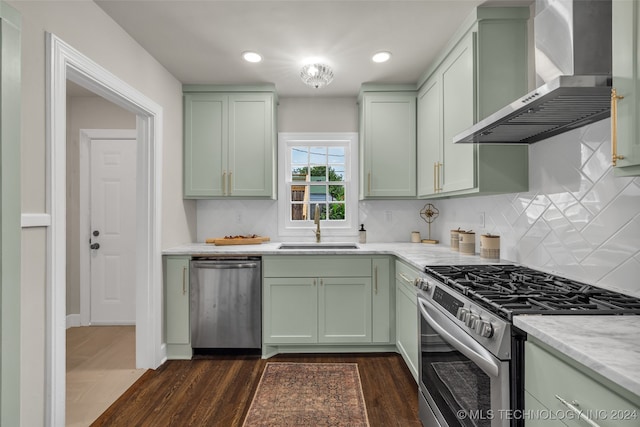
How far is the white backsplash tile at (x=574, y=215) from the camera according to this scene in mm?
1455

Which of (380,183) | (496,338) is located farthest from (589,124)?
(380,183)

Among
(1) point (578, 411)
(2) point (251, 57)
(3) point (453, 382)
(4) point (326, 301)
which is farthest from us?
(4) point (326, 301)

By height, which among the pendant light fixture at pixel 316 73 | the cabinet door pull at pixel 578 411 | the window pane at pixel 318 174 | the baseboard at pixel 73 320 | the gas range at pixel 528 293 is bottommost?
the baseboard at pixel 73 320

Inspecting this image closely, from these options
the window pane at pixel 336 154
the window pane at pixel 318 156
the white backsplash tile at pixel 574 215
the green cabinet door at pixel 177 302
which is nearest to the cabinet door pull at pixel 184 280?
the green cabinet door at pixel 177 302

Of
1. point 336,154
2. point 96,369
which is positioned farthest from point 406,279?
point 96,369

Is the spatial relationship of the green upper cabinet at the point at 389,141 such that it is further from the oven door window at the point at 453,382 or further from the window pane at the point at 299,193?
the oven door window at the point at 453,382

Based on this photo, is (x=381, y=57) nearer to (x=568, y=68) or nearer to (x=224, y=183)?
(x=568, y=68)

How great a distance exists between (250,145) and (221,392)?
2131mm

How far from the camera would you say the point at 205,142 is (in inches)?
130

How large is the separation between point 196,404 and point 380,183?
2346 millimetres

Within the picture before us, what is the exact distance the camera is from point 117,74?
2.25 m

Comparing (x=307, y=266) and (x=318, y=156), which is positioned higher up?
(x=318, y=156)

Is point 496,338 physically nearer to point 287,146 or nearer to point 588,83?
point 588,83

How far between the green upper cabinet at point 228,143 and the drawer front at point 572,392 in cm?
262
